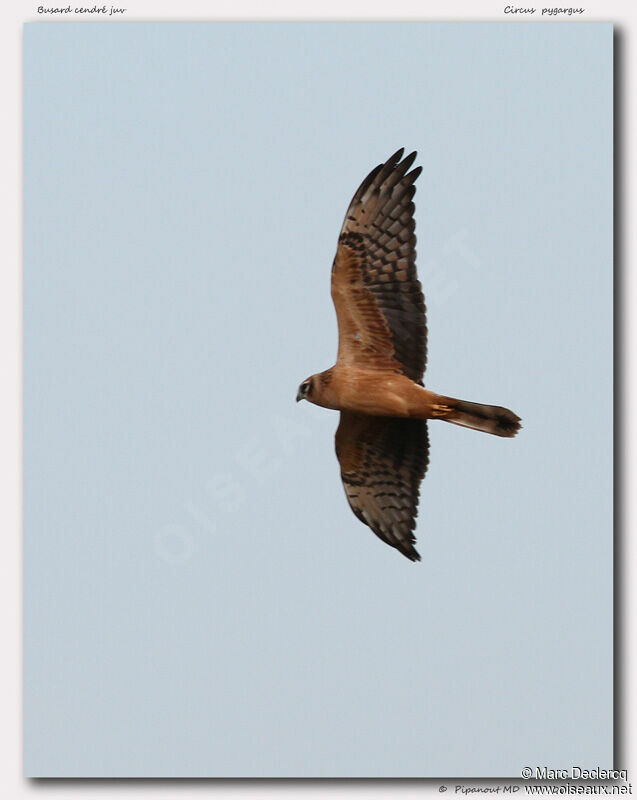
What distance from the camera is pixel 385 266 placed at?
10.6 m

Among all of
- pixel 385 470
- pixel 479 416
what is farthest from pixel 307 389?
pixel 479 416

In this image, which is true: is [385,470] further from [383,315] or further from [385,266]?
[385,266]

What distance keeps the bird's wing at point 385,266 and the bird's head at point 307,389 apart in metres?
0.59

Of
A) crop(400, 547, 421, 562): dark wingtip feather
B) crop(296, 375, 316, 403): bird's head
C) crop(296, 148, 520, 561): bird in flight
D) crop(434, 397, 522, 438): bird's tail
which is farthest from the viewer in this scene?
crop(400, 547, 421, 562): dark wingtip feather

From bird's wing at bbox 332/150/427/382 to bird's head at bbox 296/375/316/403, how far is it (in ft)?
1.94

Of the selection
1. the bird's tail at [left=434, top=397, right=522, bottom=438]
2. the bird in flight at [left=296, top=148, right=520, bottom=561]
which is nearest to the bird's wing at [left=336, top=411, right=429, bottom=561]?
the bird in flight at [left=296, top=148, right=520, bottom=561]

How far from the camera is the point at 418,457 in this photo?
11344mm

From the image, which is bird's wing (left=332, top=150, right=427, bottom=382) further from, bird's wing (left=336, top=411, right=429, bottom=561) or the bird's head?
bird's wing (left=336, top=411, right=429, bottom=561)

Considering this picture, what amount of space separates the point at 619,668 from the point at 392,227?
12.8 ft

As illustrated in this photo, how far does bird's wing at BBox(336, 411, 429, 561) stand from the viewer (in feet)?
37.0

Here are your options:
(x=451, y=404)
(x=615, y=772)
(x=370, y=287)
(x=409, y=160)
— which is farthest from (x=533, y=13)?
(x=615, y=772)

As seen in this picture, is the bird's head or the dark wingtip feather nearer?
the bird's head

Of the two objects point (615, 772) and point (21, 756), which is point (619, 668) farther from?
point (21, 756)

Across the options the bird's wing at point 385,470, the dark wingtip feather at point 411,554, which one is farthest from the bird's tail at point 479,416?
the dark wingtip feather at point 411,554
